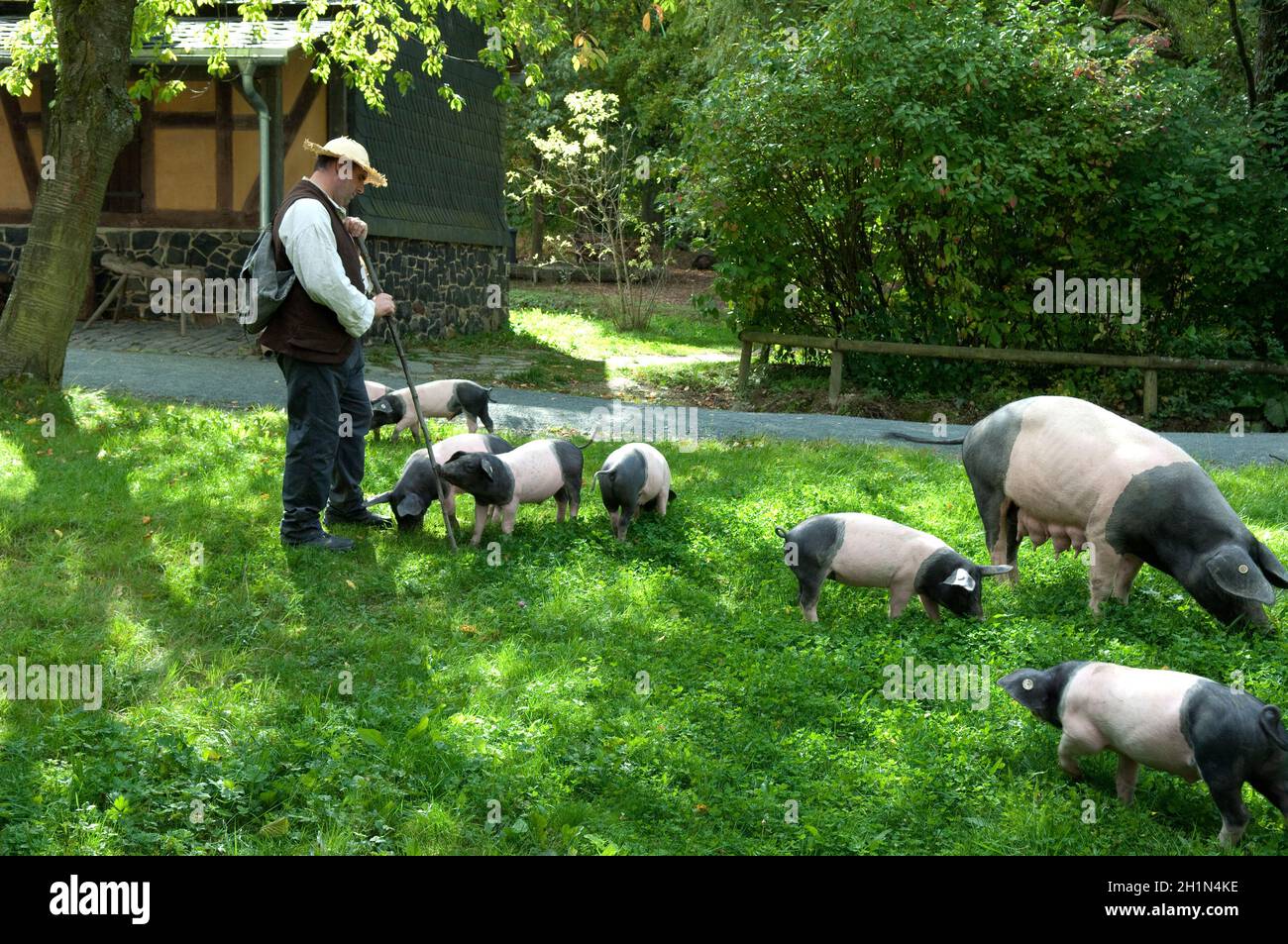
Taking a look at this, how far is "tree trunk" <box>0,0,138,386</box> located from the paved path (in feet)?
4.94

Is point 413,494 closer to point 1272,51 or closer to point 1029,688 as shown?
point 1029,688

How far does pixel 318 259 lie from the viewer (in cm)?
652

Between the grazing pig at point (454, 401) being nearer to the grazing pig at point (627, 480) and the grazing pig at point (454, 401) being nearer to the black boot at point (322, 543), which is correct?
the grazing pig at point (627, 480)

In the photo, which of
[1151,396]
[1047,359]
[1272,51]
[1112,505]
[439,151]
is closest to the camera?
[1112,505]

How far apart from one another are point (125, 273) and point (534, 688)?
48.9ft

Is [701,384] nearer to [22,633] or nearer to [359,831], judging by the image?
[22,633]

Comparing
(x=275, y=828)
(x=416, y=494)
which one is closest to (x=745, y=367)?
(x=416, y=494)

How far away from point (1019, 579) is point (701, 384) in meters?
10.1

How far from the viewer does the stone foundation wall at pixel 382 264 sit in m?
17.7

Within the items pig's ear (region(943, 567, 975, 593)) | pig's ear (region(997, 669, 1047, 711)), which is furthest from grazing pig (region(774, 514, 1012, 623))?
pig's ear (region(997, 669, 1047, 711))

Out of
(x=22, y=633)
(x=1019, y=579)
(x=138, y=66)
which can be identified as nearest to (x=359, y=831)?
(x=22, y=633)

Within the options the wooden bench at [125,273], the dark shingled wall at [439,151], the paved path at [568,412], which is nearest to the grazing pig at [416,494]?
the paved path at [568,412]

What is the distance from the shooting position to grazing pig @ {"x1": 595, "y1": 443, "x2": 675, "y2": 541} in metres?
7.25

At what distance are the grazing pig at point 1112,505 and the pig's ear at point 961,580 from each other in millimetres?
732
